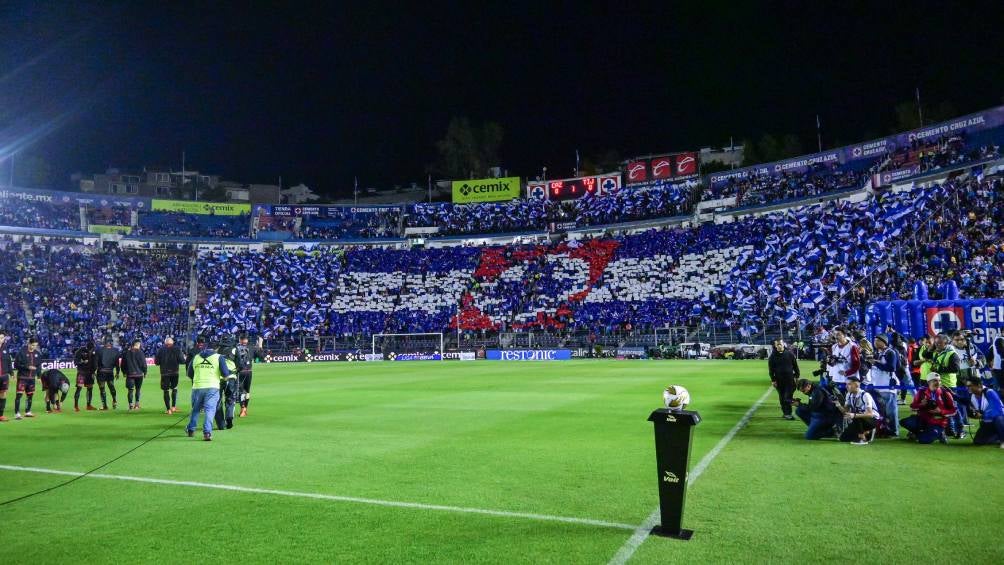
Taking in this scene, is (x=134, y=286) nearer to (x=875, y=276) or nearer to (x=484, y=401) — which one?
(x=484, y=401)

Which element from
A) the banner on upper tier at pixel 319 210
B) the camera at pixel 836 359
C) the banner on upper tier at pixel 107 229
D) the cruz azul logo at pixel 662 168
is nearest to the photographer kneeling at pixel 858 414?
the camera at pixel 836 359

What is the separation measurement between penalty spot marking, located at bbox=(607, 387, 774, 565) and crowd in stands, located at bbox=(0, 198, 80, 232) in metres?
71.9

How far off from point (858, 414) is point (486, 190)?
67.2 m

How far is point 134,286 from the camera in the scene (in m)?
62.8

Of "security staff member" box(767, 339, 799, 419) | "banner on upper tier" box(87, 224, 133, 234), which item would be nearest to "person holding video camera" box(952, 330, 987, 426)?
"security staff member" box(767, 339, 799, 419)

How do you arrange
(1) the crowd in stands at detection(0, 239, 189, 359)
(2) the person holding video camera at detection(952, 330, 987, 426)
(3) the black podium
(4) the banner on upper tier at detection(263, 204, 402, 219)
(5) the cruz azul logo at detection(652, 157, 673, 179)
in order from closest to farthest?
1. (3) the black podium
2. (2) the person holding video camera at detection(952, 330, 987, 426)
3. (1) the crowd in stands at detection(0, 239, 189, 359)
4. (5) the cruz azul logo at detection(652, 157, 673, 179)
5. (4) the banner on upper tier at detection(263, 204, 402, 219)

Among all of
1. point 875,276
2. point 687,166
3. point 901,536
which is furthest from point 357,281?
point 901,536

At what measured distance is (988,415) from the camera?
11.5 meters

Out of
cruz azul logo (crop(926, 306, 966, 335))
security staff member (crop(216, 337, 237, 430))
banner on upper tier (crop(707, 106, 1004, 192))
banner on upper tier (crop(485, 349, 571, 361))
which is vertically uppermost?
banner on upper tier (crop(707, 106, 1004, 192))

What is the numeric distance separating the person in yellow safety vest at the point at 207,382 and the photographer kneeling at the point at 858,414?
12.9 meters

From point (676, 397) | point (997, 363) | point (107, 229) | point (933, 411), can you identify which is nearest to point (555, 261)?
point (107, 229)

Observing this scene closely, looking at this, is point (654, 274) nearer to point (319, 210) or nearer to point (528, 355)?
point (528, 355)

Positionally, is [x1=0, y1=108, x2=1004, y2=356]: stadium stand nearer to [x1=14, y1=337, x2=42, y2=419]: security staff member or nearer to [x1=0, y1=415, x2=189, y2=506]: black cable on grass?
[x1=14, y1=337, x2=42, y2=419]: security staff member

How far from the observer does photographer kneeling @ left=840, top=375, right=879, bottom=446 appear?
12062mm
